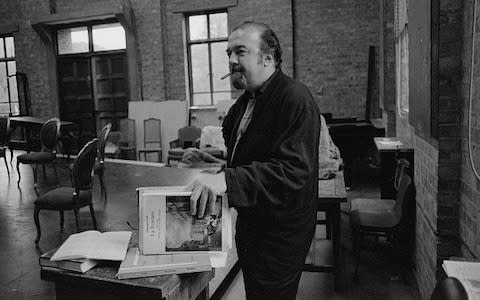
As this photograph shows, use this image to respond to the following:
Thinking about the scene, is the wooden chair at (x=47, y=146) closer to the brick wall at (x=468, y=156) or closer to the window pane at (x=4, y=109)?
the window pane at (x=4, y=109)

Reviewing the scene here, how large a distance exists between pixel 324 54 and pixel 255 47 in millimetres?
6969

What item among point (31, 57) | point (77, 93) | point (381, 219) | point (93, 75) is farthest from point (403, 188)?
point (31, 57)

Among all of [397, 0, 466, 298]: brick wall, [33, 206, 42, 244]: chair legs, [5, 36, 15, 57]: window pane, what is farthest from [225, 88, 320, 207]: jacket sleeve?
[5, 36, 15, 57]: window pane

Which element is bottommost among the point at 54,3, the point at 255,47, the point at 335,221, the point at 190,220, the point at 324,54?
the point at 335,221

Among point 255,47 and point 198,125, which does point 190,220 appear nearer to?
point 255,47

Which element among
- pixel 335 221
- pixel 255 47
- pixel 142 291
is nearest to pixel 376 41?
pixel 335 221

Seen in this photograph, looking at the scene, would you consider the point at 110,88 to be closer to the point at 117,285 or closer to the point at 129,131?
the point at 129,131

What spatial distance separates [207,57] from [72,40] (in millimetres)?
3459

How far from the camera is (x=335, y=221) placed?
131 inches

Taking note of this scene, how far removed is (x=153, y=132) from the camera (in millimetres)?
9266

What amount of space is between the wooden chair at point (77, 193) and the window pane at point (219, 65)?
538 cm

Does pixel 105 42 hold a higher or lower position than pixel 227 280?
higher

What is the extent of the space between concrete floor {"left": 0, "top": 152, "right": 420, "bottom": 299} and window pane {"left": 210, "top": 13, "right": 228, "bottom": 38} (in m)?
3.80

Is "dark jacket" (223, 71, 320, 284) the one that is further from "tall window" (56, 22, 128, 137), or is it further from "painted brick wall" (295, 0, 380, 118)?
"tall window" (56, 22, 128, 137)
